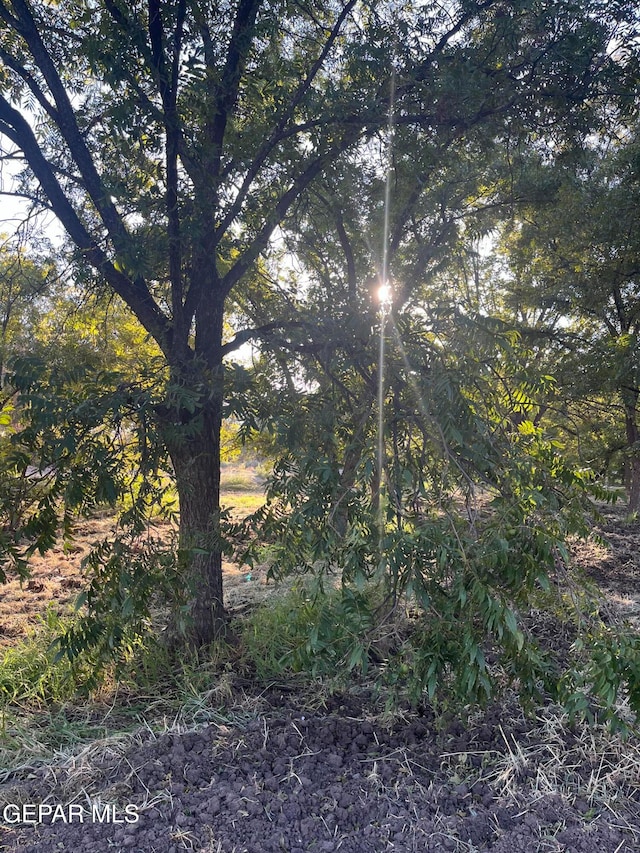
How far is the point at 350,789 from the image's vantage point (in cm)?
232

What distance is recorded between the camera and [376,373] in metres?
2.85

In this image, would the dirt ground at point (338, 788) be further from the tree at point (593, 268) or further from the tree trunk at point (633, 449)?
the tree trunk at point (633, 449)

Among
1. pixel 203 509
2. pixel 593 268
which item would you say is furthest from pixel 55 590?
pixel 593 268

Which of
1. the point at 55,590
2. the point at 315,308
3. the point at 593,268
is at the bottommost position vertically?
the point at 55,590

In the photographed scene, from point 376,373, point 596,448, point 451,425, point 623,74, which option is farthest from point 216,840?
point 596,448

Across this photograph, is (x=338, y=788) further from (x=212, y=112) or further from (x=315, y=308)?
(x=212, y=112)

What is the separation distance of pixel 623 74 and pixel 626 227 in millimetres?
2723

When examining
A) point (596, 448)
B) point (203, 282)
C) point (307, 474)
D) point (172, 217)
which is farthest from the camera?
point (596, 448)

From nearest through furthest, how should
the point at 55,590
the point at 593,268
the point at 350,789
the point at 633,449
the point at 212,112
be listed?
the point at 350,789 < the point at 212,112 < the point at 55,590 < the point at 593,268 < the point at 633,449

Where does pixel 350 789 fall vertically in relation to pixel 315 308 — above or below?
below

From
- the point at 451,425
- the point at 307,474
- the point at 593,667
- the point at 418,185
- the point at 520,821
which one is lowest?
the point at 520,821

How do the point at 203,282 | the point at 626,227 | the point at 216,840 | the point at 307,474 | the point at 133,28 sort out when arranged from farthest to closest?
the point at 626,227 → the point at 203,282 → the point at 133,28 → the point at 307,474 → the point at 216,840

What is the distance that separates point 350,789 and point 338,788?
0.16 feet

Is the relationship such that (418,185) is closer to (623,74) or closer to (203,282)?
(623,74)
